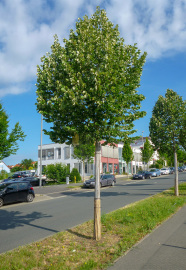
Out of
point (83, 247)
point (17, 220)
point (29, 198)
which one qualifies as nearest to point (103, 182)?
point (29, 198)

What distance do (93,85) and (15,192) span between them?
11.7 meters

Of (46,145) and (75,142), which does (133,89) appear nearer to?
(75,142)

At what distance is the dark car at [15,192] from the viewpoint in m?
15.6

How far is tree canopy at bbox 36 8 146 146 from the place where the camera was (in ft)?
21.9

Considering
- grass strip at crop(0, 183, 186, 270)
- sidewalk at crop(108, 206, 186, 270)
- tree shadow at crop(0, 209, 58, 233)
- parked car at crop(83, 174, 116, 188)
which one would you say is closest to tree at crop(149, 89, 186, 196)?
grass strip at crop(0, 183, 186, 270)

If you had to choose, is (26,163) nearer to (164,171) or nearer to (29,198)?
(164,171)

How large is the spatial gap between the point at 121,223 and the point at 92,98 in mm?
4596

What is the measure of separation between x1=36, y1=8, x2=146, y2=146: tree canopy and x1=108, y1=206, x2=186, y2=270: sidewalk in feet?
9.65

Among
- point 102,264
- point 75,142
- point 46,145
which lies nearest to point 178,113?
point 75,142

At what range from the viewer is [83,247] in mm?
6359

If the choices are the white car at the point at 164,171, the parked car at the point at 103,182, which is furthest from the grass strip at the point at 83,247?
the white car at the point at 164,171

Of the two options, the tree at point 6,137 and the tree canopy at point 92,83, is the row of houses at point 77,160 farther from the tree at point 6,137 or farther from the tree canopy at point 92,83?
the tree canopy at point 92,83

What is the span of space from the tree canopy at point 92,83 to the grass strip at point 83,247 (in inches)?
108

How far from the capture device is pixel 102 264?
5.27m
